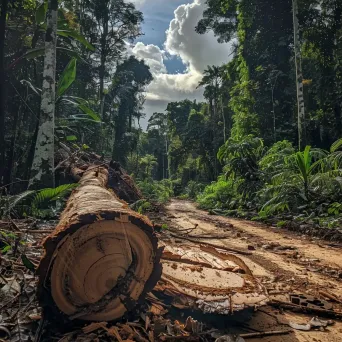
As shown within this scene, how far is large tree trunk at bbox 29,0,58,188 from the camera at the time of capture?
698 centimetres

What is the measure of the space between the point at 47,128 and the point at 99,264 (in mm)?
5928

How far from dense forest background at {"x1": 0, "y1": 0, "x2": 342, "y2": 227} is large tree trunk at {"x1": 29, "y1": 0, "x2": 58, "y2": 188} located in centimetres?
7

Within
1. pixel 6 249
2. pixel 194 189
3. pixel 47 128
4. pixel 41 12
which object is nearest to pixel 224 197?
pixel 47 128

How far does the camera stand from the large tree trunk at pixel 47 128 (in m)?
6.98

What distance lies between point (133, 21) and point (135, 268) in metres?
23.8

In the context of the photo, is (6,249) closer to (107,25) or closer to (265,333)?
(265,333)

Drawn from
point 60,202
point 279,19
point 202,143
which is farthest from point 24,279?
point 202,143

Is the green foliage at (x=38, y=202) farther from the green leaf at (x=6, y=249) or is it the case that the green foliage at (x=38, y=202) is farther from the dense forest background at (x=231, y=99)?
the green leaf at (x=6, y=249)

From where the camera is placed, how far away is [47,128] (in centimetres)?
711

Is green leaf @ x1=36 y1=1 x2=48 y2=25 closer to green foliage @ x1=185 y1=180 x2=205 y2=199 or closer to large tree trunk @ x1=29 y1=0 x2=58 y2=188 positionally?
large tree trunk @ x1=29 y1=0 x2=58 y2=188

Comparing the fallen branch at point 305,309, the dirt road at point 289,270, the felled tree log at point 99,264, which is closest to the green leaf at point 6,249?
the felled tree log at point 99,264

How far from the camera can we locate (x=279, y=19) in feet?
59.6

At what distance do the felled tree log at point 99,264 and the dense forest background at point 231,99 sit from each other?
Result: 2.64 metres

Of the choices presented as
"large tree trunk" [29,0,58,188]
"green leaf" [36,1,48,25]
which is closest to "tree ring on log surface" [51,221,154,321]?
"large tree trunk" [29,0,58,188]
